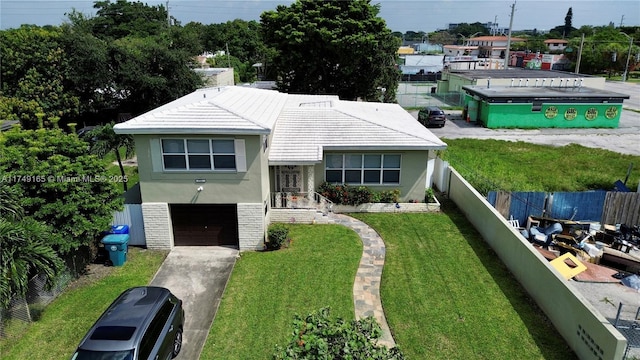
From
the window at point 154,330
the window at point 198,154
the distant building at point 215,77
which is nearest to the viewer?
the window at point 154,330

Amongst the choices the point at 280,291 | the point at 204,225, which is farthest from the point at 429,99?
the point at 280,291

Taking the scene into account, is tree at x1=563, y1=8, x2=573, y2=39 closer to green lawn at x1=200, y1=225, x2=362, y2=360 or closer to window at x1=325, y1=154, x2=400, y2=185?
window at x1=325, y1=154, x2=400, y2=185

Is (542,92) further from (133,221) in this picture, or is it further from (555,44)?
(555,44)

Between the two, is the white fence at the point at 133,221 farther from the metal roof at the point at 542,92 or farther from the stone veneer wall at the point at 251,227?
the metal roof at the point at 542,92

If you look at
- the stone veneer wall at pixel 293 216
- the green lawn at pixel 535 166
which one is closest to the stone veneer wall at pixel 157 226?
the stone veneer wall at pixel 293 216

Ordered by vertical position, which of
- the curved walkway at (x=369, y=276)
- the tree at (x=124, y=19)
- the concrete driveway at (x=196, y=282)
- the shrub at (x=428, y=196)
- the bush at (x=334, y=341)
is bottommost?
the concrete driveway at (x=196, y=282)

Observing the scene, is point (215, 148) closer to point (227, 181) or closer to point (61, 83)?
point (227, 181)

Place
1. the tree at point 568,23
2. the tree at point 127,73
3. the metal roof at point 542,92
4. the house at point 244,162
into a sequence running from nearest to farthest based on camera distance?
the house at point 244,162, the tree at point 127,73, the metal roof at point 542,92, the tree at point 568,23
